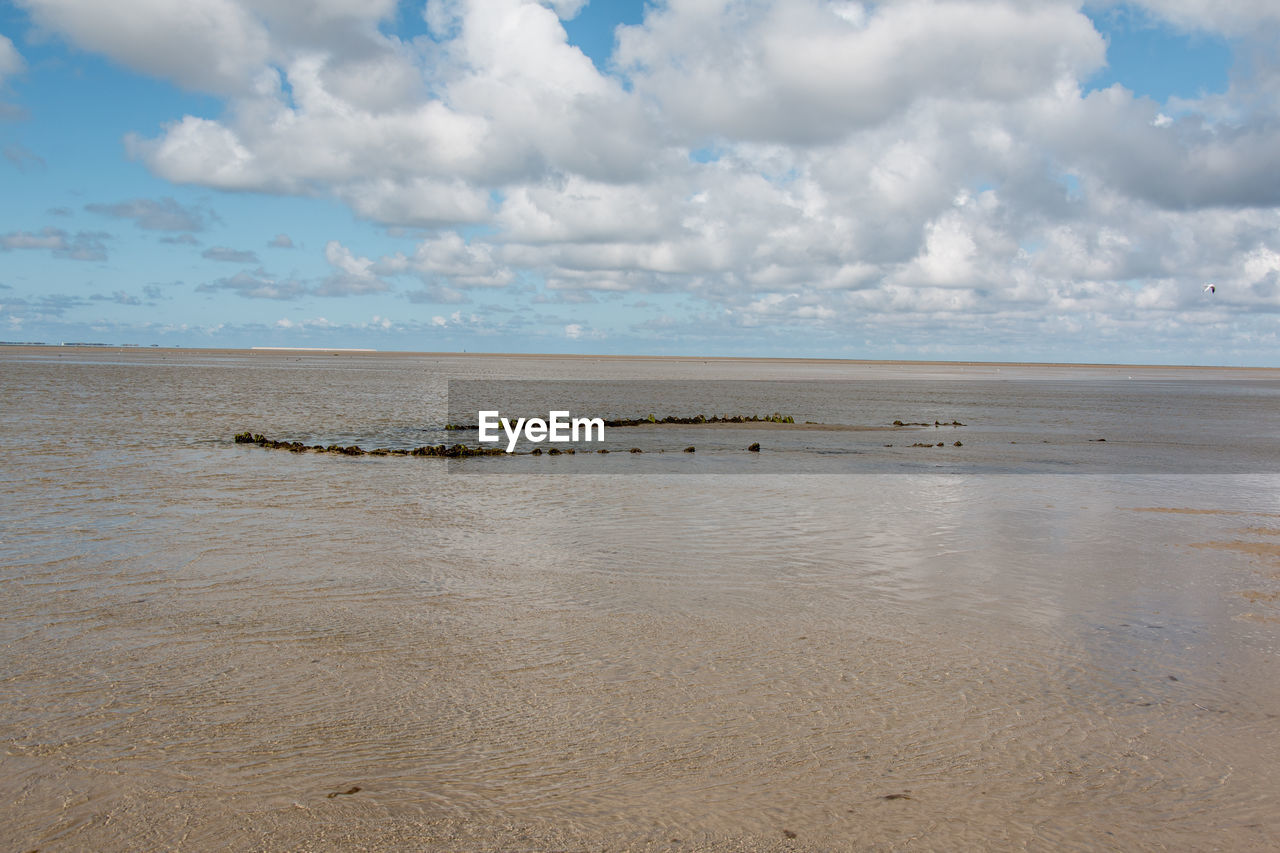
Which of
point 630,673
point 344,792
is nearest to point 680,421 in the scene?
point 630,673

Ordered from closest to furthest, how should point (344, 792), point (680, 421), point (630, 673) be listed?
point (344, 792)
point (630, 673)
point (680, 421)

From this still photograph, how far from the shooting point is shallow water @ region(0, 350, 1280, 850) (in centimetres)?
450

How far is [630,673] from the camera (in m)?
6.44

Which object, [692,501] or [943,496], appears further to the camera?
[943,496]

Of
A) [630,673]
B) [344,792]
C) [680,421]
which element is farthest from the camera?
[680,421]

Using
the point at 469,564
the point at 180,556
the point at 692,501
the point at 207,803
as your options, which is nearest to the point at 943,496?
the point at 692,501

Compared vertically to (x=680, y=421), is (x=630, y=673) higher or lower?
lower

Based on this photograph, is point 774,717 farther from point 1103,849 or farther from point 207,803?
point 207,803

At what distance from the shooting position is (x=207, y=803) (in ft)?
14.8

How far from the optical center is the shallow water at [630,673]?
4.50 meters

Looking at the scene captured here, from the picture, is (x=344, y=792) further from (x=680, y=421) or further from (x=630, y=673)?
(x=680, y=421)

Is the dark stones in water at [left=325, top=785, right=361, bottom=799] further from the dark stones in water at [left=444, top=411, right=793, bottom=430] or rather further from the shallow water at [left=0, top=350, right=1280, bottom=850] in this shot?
the dark stones in water at [left=444, top=411, right=793, bottom=430]

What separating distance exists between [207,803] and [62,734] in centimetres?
143

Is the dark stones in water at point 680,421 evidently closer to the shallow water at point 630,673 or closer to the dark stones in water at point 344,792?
the shallow water at point 630,673
